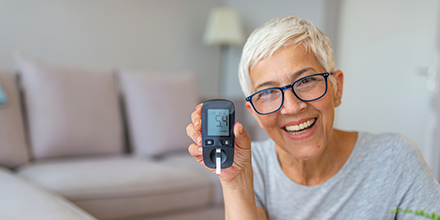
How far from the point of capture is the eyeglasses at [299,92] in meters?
0.82

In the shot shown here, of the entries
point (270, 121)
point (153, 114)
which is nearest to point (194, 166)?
point (153, 114)

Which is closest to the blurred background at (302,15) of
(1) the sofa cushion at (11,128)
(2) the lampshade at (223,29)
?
(2) the lampshade at (223,29)

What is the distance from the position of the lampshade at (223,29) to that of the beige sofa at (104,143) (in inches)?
42.1

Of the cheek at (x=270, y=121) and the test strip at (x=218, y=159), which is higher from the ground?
the cheek at (x=270, y=121)

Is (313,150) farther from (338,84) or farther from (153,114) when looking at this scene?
(153,114)

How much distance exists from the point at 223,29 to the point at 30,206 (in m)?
2.63

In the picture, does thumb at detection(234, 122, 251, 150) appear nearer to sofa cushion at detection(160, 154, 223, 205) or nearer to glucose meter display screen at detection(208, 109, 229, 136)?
glucose meter display screen at detection(208, 109, 229, 136)

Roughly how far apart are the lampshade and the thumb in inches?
104

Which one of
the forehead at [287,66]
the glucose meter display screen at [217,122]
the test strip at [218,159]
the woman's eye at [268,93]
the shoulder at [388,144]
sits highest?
the forehead at [287,66]

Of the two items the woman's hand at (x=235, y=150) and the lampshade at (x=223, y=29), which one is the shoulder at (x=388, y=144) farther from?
the lampshade at (x=223, y=29)

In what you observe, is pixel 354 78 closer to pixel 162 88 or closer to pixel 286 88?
pixel 162 88

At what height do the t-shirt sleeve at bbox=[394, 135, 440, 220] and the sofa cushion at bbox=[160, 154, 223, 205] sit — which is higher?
the t-shirt sleeve at bbox=[394, 135, 440, 220]

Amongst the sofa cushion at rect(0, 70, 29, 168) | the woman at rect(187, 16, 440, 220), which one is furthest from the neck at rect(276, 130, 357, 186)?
the sofa cushion at rect(0, 70, 29, 168)

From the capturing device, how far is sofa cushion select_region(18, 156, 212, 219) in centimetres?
141
